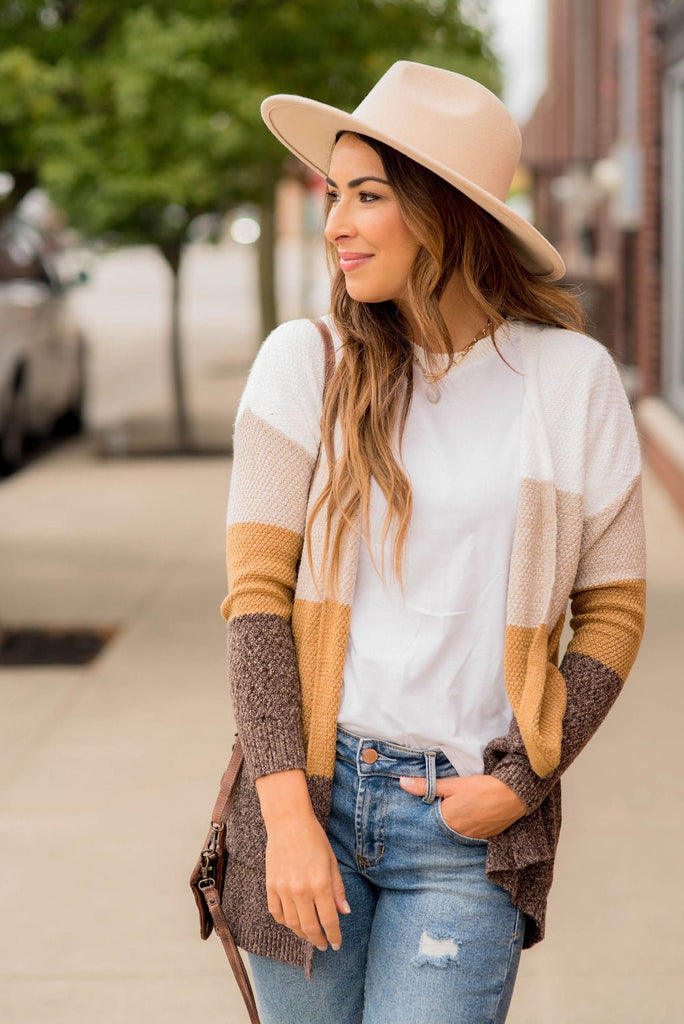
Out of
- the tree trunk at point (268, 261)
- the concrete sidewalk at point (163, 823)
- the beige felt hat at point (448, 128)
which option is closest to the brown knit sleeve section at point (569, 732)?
the beige felt hat at point (448, 128)

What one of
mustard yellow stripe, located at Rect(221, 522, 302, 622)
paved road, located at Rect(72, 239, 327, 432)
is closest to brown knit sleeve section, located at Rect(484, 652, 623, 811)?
mustard yellow stripe, located at Rect(221, 522, 302, 622)

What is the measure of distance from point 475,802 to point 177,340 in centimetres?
1106

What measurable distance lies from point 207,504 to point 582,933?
21.8ft

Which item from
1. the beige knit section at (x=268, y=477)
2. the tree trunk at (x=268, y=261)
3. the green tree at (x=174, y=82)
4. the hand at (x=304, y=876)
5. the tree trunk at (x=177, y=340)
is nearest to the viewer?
the hand at (x=304, y=876)

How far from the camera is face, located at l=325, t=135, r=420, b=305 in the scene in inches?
79.7

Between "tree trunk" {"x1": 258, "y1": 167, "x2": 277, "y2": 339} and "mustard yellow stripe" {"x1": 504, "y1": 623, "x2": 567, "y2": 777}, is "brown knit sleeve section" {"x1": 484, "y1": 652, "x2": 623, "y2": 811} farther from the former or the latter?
"tree trunk" {"x1": 258, "y1": 167, "x2": 277, "y2": 339}

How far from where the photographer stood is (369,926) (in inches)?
82.4

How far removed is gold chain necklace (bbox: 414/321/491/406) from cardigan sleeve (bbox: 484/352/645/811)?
0.17 meters

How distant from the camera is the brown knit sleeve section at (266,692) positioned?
6.46ft

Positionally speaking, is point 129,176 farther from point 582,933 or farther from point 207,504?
point 582,933

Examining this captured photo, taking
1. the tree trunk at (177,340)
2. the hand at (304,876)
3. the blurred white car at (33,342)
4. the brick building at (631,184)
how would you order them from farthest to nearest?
1. the tree trunk at (177,340)
2. the blurred white car at (33,342)
3. the brick building at (631,184)
4. the hand at (304,876)

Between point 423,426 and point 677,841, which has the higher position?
point 423,426

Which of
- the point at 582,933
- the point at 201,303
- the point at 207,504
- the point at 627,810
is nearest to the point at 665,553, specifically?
the point at 207,504

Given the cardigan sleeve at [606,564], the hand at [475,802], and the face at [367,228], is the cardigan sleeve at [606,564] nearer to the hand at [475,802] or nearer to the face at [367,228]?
the hand at [475,802]
